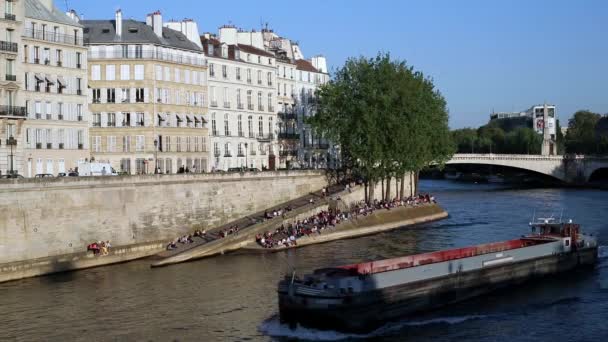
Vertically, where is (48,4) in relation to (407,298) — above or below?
above

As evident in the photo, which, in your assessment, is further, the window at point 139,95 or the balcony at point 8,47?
the window at point 139,95

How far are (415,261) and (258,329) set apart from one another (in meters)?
10.6

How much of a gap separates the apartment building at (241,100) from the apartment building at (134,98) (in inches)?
258

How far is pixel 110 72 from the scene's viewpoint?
249ft

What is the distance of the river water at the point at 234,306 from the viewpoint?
3894cm

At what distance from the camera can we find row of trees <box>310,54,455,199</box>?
3297 inches

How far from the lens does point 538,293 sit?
4838cm

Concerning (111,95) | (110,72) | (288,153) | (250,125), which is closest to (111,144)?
(111,95)

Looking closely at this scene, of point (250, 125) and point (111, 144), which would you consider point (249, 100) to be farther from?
point (111, 144)

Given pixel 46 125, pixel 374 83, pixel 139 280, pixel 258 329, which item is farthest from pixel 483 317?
pixel 374 83

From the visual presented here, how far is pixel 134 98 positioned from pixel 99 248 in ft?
69.9

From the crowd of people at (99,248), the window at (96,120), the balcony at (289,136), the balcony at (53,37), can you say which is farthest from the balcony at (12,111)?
the balcony at (289,136)

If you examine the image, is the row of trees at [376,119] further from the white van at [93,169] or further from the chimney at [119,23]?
the white van at [93,169]

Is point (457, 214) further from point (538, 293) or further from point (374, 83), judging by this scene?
point (538, 293)
